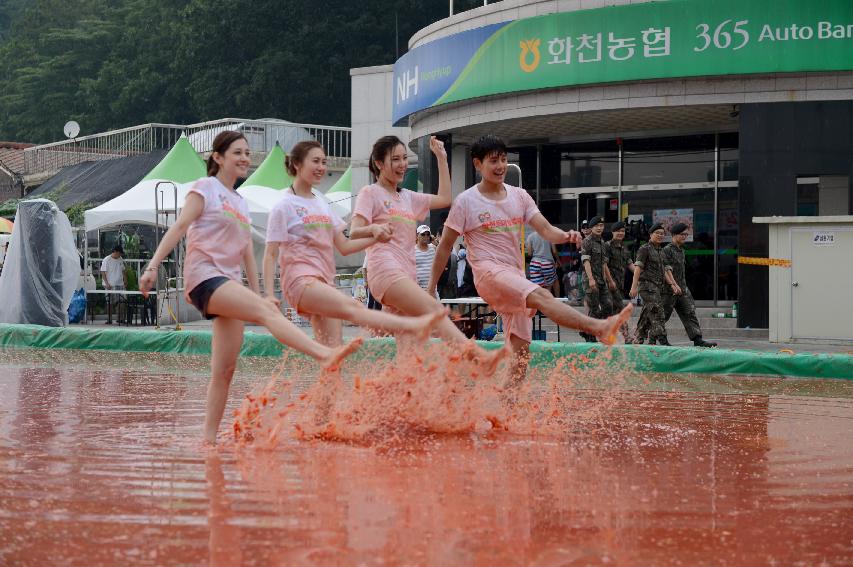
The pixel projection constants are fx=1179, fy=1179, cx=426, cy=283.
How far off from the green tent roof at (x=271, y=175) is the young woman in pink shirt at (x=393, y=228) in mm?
16817

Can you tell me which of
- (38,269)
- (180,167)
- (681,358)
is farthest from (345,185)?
(681,358)

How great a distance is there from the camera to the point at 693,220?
69.6ft

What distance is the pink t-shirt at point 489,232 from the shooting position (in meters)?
8.09

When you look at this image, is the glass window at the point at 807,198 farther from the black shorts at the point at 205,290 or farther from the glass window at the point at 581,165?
the black shorts at the point at 205,290

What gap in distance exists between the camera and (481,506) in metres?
4.93

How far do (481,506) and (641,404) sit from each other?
4.42 metres

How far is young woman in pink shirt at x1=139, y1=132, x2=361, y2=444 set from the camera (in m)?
6.36

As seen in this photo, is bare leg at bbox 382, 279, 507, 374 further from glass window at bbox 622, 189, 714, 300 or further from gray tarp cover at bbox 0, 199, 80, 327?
glass window at bbox 622, 189, 714, 300

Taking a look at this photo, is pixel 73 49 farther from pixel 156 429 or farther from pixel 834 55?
pixel 156 429

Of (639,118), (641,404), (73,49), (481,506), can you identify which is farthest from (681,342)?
(73,49)

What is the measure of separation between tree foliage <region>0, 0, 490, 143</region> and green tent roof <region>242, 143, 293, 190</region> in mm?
15861

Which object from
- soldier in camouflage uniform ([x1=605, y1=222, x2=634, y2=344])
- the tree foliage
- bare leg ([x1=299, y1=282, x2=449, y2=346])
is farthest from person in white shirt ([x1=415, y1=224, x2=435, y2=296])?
the tree foliage

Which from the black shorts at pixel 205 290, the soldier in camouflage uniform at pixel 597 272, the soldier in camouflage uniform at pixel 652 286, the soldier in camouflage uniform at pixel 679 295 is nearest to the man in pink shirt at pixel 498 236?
the black shorts at pixel 205 290

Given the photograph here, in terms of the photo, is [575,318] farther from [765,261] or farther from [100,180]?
[100,180]
